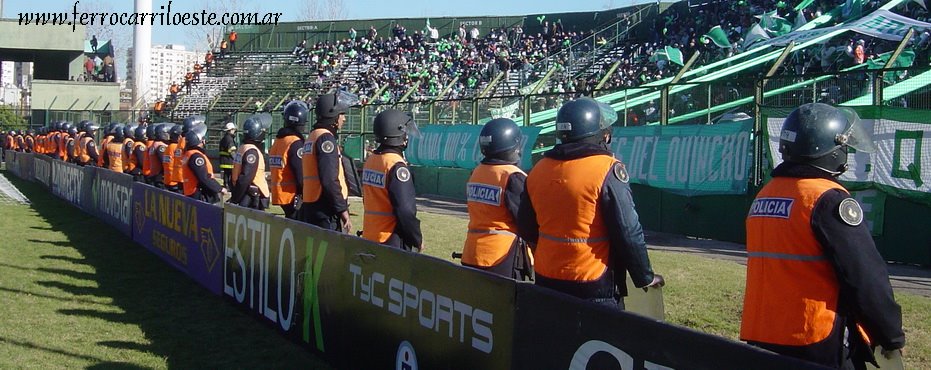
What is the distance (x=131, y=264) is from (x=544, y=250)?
29.3ft

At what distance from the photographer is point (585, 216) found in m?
4.82

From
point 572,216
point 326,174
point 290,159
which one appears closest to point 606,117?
point 572,216

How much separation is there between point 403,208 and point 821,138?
11.7 ft

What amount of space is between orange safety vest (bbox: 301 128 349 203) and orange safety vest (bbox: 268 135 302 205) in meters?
0.88

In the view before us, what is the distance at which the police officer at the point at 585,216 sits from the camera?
4.75m

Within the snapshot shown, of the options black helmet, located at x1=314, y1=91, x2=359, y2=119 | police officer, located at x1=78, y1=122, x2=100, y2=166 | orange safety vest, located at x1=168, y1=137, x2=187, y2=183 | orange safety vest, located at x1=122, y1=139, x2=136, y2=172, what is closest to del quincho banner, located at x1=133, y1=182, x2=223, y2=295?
orange safety vest, located at x1=168, y1=137, x2=187, y2=183

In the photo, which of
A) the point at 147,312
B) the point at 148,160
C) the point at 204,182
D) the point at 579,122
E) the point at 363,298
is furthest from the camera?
the point at 148,160

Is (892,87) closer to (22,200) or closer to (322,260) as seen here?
(322,260)

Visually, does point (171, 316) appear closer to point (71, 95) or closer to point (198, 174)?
point (198, 174)

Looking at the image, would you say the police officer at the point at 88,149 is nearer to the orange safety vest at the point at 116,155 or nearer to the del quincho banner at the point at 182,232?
the orange safety vest at the point at 116,155

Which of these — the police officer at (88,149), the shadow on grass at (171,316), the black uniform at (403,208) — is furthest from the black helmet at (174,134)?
the black uniform at (403,208)

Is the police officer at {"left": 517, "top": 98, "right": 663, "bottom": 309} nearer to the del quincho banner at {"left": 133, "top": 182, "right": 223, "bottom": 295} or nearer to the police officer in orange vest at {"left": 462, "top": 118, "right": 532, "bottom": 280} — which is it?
the police officer in orange vest at {"left": 462, "top": 118, "right": 532, "bottom": 280}

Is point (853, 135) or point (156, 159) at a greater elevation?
→ point (853, 135)

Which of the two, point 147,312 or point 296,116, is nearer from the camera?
point 147,312
